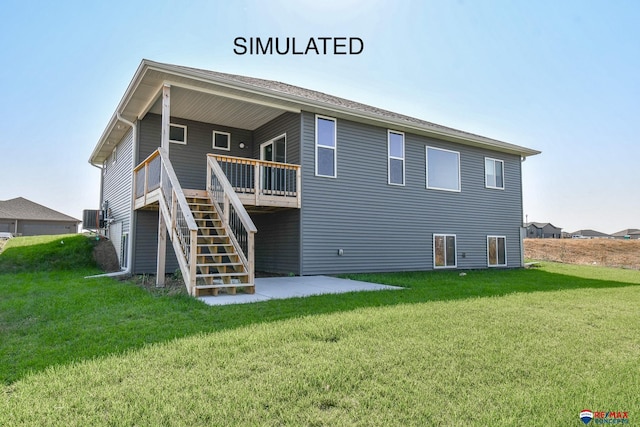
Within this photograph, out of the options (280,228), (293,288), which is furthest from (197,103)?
(293,288)

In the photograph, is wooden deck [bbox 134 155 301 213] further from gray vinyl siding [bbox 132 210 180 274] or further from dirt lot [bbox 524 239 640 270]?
dirt lot [bbox 524 239 640 270]

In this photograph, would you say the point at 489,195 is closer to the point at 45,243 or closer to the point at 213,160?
the point at 213,160

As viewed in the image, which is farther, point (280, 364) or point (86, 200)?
point (86, 200)

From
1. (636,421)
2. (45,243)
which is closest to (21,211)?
(45,243)

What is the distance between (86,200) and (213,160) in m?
12.9

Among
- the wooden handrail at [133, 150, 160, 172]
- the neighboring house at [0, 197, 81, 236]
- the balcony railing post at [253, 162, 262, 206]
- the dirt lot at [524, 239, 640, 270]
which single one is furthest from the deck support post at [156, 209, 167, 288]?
the neighboring house at [0, 197, 81, 236]

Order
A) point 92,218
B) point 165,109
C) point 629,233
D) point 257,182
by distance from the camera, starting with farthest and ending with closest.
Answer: point 629,233 < point 92,218 < point 257,182 < point 165,109

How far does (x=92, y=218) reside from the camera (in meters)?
13.5

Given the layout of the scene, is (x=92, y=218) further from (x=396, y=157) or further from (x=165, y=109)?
(x=396, y=157)

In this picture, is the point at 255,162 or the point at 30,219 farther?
the point at 30,219

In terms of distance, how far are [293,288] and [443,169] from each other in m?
7.34

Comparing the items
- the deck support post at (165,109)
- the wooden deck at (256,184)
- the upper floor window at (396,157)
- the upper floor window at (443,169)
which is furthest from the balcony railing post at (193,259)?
the upper floor window at (443,169)

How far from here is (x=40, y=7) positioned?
30.6ft

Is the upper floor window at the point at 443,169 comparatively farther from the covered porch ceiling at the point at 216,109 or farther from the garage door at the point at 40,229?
the garage door at the point at 40,229
